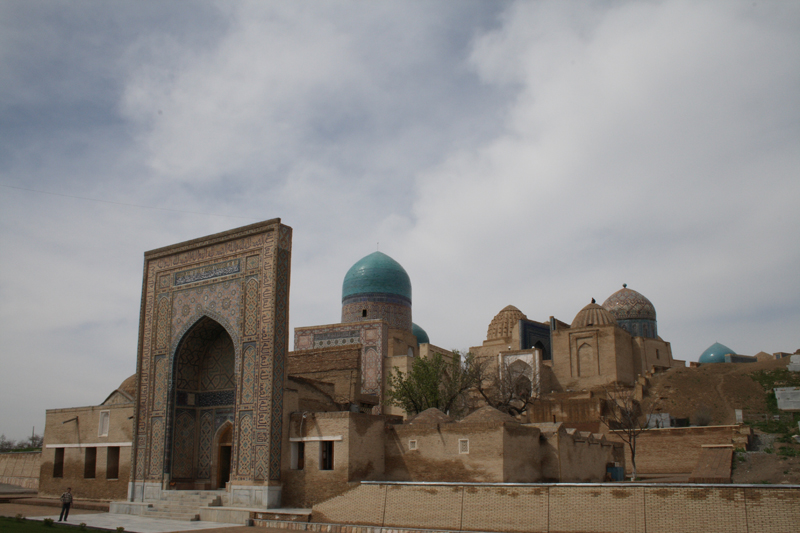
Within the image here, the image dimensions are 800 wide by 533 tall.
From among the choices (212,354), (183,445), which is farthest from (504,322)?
(183,445)

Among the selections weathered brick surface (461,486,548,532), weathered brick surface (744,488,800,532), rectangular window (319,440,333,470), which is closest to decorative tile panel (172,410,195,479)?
rectangular window (319,440,333,470)

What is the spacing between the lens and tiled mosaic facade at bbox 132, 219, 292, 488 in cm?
1363

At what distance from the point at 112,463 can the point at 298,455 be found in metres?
6.05

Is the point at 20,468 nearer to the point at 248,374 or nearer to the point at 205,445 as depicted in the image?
the point at 205,445

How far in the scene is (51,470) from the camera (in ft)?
59.4

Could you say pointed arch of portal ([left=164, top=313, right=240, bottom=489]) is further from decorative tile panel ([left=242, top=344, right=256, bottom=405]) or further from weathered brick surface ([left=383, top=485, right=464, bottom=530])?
weathered brick surface ([left=383, top=485, right=464, bottom=530])

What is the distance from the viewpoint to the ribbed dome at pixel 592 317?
30.4m

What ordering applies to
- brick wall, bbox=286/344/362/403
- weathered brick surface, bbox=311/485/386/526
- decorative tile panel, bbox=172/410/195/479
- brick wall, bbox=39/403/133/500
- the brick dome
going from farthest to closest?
the brick dome
brick wall, bbox=286/344/362/403
brick wall, bbox=39/403/133/500
decorative tile panel, bbox=172/410/195/479
weathered brick surface, bbox=311/485/386/526

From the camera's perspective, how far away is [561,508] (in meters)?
9.44

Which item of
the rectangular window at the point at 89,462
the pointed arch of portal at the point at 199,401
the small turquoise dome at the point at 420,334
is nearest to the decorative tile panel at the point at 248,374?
the pointed arch of portal at the point at 199,401

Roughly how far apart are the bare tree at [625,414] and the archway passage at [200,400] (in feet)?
32.4

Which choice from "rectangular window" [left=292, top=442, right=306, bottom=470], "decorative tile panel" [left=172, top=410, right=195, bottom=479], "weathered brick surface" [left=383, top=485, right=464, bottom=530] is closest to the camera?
"weathered brick surface" [left=383, top=485, right=464, bottom=530]

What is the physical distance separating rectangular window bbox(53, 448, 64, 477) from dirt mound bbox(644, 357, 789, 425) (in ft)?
60.5

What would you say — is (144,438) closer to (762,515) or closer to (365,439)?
(365,439)
